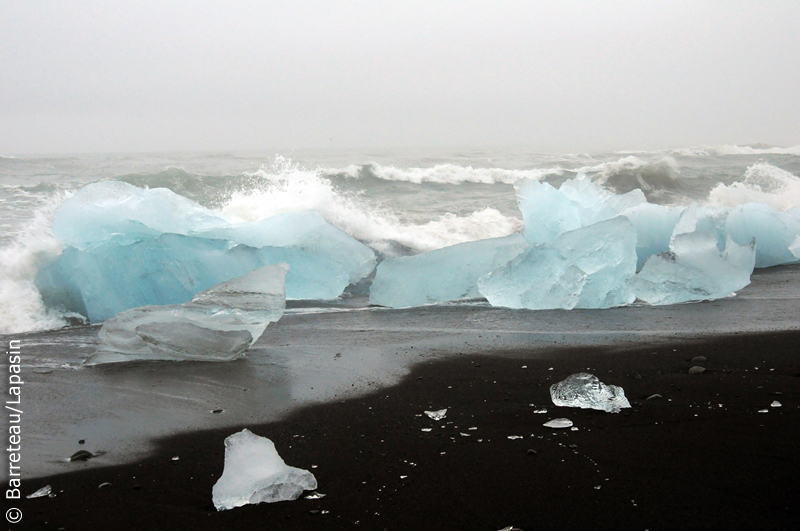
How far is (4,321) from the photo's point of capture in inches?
198

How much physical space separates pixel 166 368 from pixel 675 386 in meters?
2.85

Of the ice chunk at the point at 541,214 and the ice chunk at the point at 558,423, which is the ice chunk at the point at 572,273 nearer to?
the ice chunk at the point at 541,214

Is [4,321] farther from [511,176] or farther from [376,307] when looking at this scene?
[511,176]

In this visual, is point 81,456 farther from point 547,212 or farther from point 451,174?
point 451,174

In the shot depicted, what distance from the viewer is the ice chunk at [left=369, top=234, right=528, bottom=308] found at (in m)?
5.63

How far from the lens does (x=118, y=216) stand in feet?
18.1

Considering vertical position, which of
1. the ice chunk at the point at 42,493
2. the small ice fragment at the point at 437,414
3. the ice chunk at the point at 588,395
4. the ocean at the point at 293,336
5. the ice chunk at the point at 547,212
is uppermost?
the ice chunk at the point at 547,212

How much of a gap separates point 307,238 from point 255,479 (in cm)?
416

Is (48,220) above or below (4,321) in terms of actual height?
above

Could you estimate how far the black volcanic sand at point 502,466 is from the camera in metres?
1.93

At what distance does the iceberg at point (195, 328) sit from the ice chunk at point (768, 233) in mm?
5153

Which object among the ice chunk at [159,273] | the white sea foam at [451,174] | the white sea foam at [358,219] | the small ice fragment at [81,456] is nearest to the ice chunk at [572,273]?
the ice chunk at [159,273]

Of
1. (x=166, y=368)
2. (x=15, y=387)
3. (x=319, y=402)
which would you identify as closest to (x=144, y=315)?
(x=166, y=368)

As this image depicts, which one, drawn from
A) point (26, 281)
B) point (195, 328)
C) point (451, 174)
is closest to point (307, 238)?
point (195, 328)
